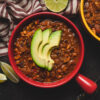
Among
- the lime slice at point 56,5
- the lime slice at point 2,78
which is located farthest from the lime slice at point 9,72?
the lime slice at point 56,5

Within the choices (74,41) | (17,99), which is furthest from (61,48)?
(17,99)

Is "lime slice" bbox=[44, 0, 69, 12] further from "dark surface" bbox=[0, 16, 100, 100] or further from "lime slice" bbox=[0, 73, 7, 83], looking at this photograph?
"lime slice" bbox=[0, 73, 7, 83]

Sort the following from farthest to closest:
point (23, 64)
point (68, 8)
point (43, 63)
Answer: point (68, 8), point (23, 64), point (43, 63)

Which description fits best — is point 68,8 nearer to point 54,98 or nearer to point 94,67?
point 94,67

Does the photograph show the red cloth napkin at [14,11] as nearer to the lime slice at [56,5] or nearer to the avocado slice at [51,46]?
the lime slice at [56,5]

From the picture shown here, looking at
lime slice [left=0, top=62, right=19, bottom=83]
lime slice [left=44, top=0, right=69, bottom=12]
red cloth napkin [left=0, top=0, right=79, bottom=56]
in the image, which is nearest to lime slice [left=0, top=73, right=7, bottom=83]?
lime slice [left=0, top=62, right=19, bottom=83]

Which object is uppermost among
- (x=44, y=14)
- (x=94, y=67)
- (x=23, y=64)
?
(x=44, y=14)
